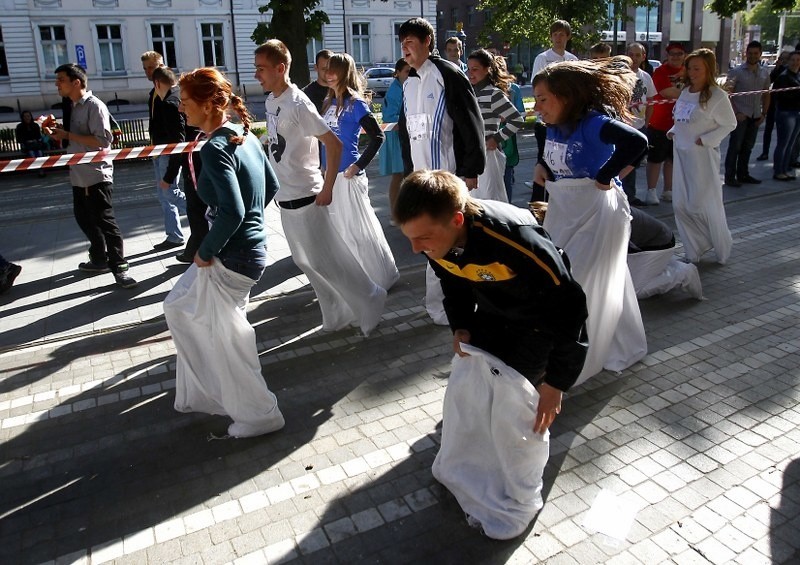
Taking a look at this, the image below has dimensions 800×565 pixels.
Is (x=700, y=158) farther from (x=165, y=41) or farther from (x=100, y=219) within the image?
(x=165, y=41)

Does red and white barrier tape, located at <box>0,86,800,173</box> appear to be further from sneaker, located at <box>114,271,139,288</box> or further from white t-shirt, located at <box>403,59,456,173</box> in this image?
white t-shirt, located at <box>403,59,456,173</box>

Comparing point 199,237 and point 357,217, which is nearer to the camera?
point 357,217

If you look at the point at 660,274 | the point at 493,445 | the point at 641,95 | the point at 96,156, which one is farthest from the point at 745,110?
the point at 493,445

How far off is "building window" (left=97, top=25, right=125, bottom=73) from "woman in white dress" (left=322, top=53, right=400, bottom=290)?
135 ft

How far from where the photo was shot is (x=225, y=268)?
385 centimetres

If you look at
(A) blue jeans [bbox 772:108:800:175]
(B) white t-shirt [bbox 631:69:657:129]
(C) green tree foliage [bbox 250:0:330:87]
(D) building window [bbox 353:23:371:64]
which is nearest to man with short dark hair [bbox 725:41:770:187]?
(A) blue jeans [bbox 772:108:800:175]

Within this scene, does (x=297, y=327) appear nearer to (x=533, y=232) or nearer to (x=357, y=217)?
(x=357, y=217)

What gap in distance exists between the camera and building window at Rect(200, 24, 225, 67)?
44156 mm

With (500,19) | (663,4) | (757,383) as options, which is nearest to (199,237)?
(757,383)

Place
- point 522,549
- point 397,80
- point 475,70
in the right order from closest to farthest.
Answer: point 522,549 < point 475,70 < point 397,80

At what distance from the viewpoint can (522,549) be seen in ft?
10.1

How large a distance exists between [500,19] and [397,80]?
1829 cm

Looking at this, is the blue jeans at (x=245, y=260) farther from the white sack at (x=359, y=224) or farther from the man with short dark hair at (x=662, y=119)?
the man with short dark hair at (x=662, y=119)

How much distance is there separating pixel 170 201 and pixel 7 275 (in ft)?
6.46
